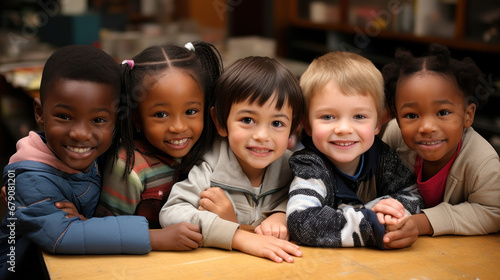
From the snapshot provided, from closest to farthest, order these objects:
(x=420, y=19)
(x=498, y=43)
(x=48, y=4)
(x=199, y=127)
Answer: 1. (x=199, y=127)
2. (x=498, y=43)
3. (x=420, y=19)
4. (x=48, y=4)

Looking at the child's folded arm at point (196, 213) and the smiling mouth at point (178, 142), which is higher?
the smiling mouth at point (178, 142)

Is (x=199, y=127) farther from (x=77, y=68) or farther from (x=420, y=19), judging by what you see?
(x=420, y=19)

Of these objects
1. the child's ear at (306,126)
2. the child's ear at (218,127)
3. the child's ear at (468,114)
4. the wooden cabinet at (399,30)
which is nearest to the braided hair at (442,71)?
the child's ear at (468,114)

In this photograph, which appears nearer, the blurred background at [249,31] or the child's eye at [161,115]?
the child's eye at [161,115]

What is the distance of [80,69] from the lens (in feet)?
4.14

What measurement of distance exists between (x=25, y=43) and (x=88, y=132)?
340cm

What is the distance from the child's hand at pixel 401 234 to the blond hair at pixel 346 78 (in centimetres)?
31

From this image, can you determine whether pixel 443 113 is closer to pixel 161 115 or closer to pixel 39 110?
pixel 161 115

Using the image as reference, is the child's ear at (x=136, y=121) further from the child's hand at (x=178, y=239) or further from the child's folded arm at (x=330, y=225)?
the child's folded arm at (x=330, y=225)

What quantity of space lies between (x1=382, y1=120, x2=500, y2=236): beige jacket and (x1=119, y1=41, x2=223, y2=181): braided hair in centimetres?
65

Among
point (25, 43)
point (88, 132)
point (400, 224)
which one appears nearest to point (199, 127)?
point (88, 132)

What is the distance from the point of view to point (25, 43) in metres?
4.25

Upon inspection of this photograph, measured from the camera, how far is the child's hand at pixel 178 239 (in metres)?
1.26

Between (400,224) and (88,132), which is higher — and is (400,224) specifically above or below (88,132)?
below
